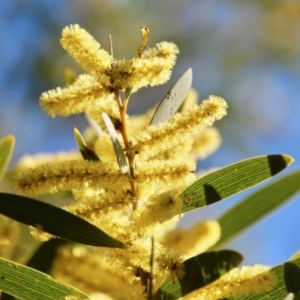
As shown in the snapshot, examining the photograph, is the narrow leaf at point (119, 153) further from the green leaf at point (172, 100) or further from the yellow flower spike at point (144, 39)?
the green leaf at point (172, 100)

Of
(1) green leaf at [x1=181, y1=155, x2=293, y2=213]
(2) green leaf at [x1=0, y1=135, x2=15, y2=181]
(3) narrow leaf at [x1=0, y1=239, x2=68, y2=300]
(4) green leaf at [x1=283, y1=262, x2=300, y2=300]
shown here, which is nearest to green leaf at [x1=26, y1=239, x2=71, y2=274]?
(3) narrow leaf at [x1=0, y1=239, x2=68, y2=300]

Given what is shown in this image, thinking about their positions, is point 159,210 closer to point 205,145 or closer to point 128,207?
point 128,207

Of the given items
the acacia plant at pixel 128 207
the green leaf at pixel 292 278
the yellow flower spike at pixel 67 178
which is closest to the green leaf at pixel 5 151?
the acacia plant at pixel 128 207

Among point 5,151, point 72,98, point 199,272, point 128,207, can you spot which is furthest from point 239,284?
point 5,151

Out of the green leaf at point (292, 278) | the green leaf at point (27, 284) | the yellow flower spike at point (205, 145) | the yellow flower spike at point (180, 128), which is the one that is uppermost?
the yellow flower spike at point (205, 145)

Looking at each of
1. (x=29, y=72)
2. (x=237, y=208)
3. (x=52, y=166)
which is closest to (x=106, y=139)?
(x=52, y=166)

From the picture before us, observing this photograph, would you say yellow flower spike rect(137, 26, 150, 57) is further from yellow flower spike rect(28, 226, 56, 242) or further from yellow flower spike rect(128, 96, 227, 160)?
yellow flower spike rect(28, 226, 56, 242)
